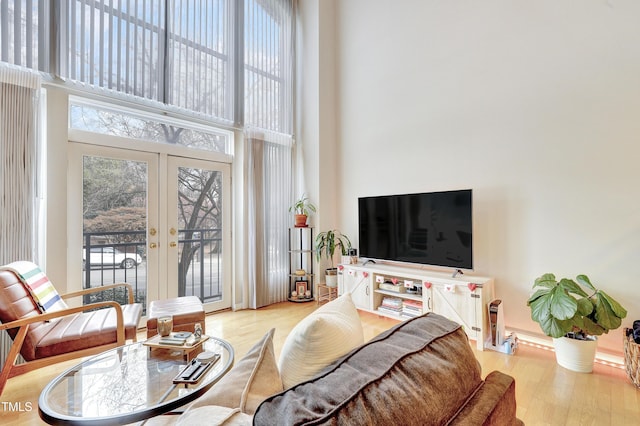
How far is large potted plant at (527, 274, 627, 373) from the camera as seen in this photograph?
2219mm

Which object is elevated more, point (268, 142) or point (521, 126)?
point (268, 142)

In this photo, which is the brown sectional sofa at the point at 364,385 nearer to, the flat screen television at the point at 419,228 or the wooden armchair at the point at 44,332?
the wooden armchair at the point at 44,332

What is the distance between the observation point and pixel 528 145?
2938 millimetres

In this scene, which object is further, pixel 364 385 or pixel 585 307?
pixel 585 307

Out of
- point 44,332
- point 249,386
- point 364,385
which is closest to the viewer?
point 364,385

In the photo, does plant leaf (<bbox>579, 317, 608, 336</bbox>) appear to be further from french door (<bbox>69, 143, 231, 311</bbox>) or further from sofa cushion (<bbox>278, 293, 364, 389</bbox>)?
french door (<bbox>69, 143, 231, 311</bbox>)

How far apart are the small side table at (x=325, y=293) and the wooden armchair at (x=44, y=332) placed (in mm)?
2497

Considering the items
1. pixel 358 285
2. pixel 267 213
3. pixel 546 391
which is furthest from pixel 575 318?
pixel 267 213

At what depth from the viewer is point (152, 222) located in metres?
3.45

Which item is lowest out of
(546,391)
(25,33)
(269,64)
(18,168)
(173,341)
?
(546,391)

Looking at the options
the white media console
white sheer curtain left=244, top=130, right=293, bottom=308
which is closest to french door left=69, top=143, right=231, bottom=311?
white sheer curtain left=244, top=130, right=293, bottom=308

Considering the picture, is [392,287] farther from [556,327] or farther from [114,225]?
[114,225]

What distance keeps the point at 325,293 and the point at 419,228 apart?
5.71ft

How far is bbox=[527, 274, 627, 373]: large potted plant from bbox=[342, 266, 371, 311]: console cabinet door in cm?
167
